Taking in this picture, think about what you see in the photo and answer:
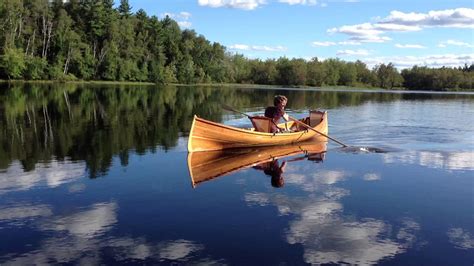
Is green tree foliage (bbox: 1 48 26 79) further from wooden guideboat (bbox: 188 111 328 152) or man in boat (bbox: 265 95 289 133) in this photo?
wooden guideboat (bbox: 188 111 328 152)

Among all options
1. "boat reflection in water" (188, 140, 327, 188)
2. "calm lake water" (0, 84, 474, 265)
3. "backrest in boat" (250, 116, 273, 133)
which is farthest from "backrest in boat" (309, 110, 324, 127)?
"backrest in boat" (250, 116, 273, 133)

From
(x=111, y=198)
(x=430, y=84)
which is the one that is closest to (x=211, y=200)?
(x=111, y=198)

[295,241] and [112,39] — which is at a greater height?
[112,39]

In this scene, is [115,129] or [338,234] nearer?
[338,234]

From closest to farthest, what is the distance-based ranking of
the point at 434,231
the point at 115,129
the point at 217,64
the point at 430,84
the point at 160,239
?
the point at 160,239, the point at 434,231, the point at 115,129, the point at 217,64, the point at 430,84

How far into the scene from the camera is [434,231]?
924 cm

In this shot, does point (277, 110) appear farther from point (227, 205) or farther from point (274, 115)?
point (227, 205)

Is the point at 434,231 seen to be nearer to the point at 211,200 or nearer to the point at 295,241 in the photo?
the point at 295,241

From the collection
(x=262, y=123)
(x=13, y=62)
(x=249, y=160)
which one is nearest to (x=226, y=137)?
(x=249, y=160)

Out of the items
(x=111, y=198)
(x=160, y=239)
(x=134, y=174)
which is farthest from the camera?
(x=134, y=174)

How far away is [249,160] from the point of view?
52.7 ft

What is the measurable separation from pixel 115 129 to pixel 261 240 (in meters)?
15.5

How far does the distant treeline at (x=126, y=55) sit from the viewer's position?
83.4 m

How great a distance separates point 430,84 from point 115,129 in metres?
157
